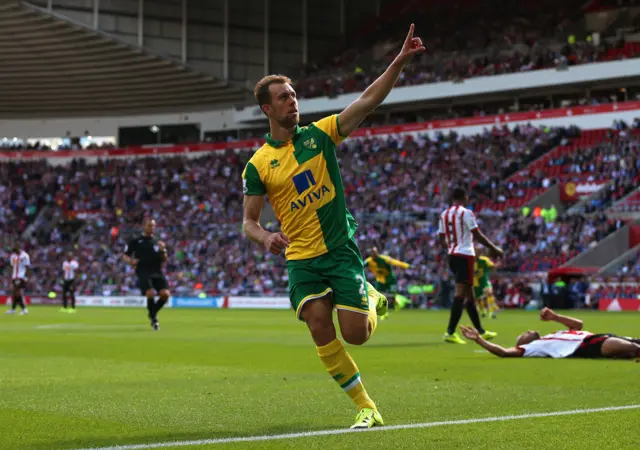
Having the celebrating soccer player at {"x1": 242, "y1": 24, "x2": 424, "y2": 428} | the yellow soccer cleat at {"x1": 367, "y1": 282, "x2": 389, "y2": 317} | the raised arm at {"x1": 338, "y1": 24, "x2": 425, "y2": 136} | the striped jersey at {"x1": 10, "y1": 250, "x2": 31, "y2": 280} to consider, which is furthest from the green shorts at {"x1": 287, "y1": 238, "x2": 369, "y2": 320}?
the striped jersey at {"x1": 10, "y1": 250, "x2": 31, "y2": 280}

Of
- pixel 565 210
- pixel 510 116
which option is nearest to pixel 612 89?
pixel 510 116

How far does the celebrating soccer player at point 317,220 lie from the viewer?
283 inches

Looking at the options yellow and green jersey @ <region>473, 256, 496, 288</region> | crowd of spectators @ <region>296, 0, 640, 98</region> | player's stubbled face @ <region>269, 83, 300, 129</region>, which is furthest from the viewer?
crowd of spectators @ <region>296, 0, 640, 98</region>

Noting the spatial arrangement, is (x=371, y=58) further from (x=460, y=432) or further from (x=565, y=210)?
(x=460, y=432)

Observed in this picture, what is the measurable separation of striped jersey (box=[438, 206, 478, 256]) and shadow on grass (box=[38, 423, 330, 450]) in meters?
9.18

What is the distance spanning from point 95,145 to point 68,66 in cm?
724

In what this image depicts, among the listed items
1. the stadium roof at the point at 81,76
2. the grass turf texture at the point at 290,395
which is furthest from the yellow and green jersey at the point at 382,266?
the stadium roof at the point at 81,76

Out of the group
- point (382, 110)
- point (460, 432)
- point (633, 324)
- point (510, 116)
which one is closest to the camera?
point (460, 432)

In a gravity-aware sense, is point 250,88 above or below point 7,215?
above

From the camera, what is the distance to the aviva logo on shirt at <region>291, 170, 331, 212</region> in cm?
732

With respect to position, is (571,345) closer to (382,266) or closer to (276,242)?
(276,242)

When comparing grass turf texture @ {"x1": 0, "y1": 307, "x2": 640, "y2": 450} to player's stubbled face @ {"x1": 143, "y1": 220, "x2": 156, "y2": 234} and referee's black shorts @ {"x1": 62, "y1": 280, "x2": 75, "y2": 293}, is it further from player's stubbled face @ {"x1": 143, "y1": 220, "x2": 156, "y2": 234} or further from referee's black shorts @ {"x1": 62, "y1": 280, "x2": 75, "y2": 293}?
referee's black shorts @ {"x1": 62, "y1": 280, "x2": 75, "y2": 293}

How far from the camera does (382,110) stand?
60781mm

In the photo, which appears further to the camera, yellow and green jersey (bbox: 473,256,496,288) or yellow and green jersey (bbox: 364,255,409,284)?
yellow and green jersey (bbox: 364,255,409,284)
